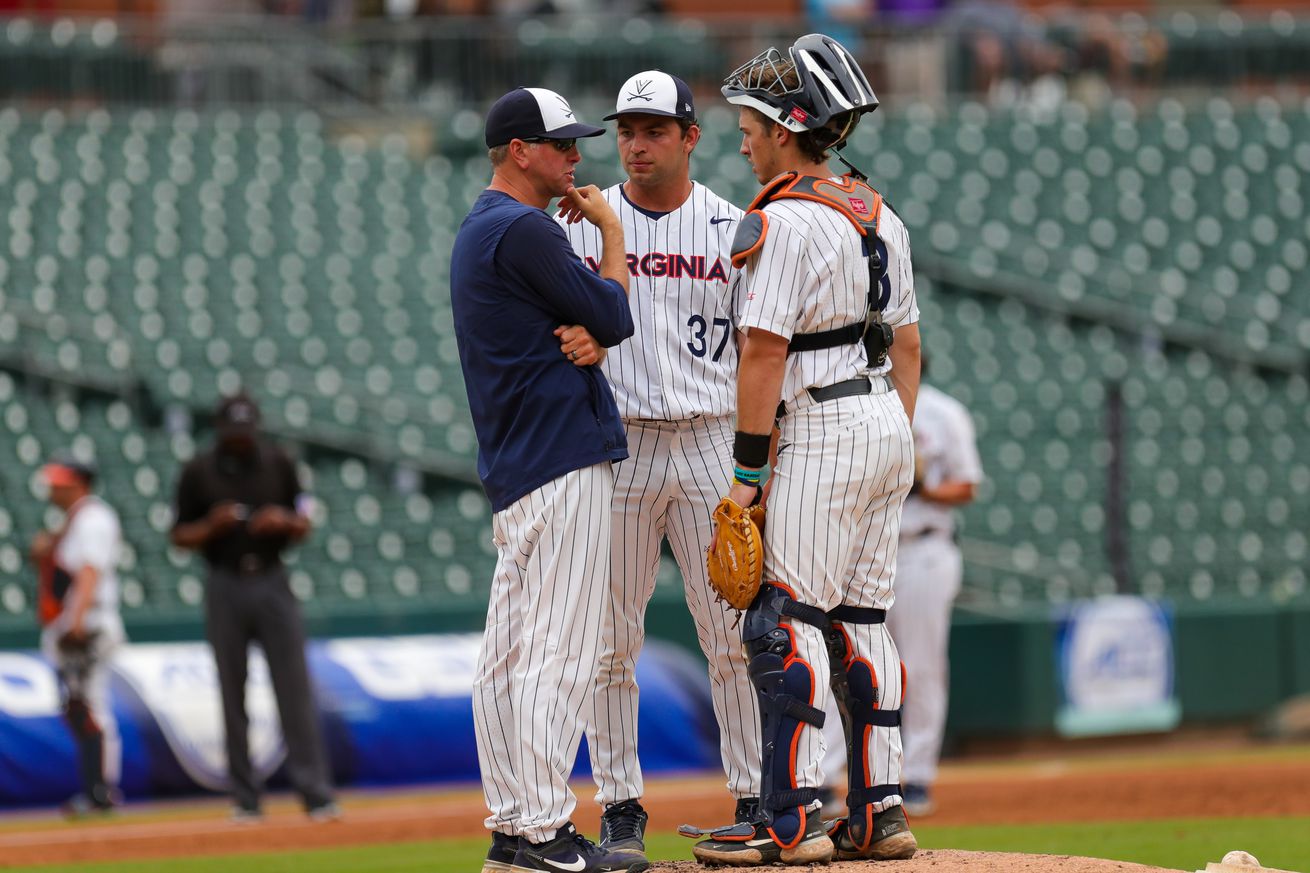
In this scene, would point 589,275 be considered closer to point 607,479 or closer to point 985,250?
point 607,479

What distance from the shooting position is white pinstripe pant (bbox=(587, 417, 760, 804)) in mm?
5871

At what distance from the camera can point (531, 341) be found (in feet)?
18.1

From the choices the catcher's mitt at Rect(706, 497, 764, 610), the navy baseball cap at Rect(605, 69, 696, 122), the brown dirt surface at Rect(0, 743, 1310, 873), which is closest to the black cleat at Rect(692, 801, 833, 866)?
the catcher's mitt at Rect(706, 497, 764, 610)

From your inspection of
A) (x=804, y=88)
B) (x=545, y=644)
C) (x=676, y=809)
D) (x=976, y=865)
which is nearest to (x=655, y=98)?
(x=804, y=88)

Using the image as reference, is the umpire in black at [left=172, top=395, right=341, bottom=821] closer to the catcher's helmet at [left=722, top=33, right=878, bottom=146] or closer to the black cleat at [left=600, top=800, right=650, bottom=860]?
the black cleat at [left=600, top=800, right=650, bottom=860]

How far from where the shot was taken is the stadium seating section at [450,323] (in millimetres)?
14094

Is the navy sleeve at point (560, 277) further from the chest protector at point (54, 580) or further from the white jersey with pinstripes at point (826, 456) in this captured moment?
the chest protector at point (54, 580)

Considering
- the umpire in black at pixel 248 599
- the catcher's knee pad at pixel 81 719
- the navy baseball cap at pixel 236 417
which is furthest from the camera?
the catcher's knee pad at pixel 81 719

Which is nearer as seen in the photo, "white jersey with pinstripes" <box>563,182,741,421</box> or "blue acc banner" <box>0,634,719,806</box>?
"white jersey with pinstripes" <box>563,182,741,421</box>

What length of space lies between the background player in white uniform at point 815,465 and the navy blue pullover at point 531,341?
404 millimetres

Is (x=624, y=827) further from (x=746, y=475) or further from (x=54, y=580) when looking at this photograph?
(x=54, y=580)

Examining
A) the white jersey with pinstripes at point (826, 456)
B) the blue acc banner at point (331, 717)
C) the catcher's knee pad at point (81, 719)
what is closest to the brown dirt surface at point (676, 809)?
the blue acc banner at point (331, 717)

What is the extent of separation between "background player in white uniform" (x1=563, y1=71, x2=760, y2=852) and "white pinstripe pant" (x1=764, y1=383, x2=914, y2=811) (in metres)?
0.37

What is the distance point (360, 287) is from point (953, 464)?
26.8 feet
